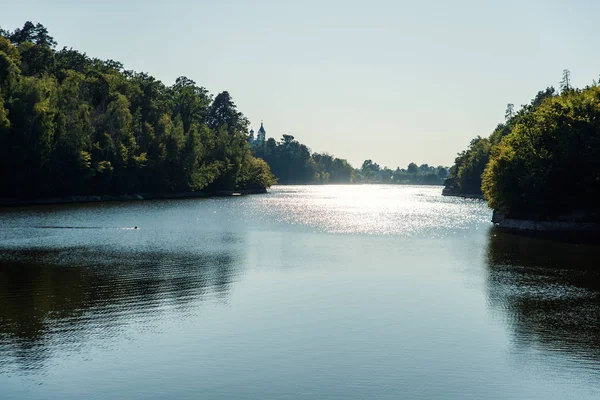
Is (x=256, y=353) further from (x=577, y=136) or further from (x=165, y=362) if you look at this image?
(x=577, y=136)

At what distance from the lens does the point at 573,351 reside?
885 inches

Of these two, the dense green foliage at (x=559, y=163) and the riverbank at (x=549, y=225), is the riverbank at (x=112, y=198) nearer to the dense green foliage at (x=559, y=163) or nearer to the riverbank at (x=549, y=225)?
the riverbank at (x=549, y=225)

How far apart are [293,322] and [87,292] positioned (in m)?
11.1

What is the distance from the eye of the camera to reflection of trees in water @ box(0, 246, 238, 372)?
23.0 meters

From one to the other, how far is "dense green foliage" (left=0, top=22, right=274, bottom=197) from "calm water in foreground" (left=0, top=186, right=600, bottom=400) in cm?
5081

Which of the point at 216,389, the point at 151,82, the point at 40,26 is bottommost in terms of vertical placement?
the point at 216,389

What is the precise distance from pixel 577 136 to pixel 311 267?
42831mm

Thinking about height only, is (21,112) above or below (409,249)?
above

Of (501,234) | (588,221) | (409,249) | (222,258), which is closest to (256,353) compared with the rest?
(222,258)

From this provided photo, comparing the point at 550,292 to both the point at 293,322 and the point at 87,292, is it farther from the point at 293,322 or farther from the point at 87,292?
the point at 87,292

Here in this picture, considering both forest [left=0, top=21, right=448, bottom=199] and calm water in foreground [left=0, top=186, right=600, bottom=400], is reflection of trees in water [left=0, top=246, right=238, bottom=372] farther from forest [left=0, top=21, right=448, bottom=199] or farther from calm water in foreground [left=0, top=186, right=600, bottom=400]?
forest [left=0, top=21, right=448, bottom=199]

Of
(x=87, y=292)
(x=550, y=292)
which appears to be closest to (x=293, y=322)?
(x=87, y=292)

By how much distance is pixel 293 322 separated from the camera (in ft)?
86.2

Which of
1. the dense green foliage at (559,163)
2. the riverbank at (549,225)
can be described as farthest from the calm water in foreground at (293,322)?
the dense green foliage at (559,163)
